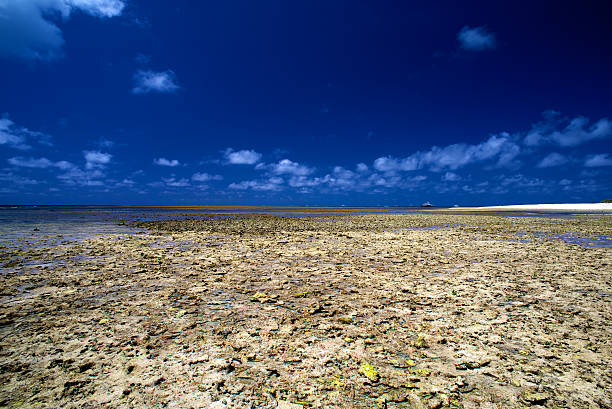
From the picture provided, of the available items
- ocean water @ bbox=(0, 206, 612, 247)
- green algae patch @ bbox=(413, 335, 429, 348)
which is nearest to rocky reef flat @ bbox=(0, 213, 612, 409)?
green algae patch @ bbox=(413, 335, 429, 348)

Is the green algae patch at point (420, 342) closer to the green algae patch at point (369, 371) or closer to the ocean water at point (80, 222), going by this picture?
the green algae patch at point (369, 371)

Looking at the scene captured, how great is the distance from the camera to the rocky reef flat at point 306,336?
10.3 ft

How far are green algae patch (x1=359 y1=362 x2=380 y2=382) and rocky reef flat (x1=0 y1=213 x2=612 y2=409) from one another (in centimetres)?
2

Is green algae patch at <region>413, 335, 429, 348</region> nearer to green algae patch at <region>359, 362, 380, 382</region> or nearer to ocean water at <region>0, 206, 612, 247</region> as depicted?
green algae patch at <region>359, 362, 380, 382</region>

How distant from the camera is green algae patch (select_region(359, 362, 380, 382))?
3412mm

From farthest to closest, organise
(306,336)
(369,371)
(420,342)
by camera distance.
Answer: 1. (306,336)
2. (420,342)
3. (369,371)

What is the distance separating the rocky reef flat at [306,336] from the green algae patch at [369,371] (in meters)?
0.02

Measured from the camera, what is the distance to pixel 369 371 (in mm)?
3531

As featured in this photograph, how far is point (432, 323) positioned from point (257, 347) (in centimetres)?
297

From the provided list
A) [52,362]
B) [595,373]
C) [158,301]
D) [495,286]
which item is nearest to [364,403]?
[595,373]

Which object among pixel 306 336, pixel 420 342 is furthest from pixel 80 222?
pixel 420 342

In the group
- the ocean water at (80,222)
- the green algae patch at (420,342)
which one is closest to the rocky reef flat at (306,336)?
the green algae patch at (420,342)

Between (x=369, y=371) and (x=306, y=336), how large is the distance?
1.25m

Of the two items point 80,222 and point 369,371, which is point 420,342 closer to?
point 369,371
